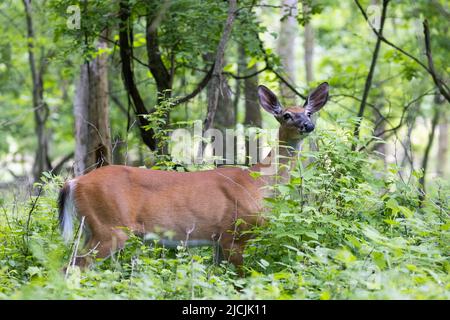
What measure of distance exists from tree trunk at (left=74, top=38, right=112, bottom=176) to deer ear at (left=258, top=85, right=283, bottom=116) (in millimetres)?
2172

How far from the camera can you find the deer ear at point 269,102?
792cm

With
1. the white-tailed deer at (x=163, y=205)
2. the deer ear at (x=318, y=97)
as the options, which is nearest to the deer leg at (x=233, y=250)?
the white-tailed deer at (x=163, y=205)

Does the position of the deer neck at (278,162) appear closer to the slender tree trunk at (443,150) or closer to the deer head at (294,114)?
the deer head at (294,114)

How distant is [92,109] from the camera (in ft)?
35.0

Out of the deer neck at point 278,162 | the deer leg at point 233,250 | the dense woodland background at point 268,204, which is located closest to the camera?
the dense woodland background at point 268,204

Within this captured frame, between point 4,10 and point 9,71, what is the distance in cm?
129

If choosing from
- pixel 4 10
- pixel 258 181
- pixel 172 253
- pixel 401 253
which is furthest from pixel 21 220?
pixel 4 10

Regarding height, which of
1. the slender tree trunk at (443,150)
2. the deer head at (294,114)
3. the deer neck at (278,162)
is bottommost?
the slender tree trunk at (443,150)

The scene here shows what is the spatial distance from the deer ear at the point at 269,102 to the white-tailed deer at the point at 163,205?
61 centimetres

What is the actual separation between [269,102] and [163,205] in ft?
5.74

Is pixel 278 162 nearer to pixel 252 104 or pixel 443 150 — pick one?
pixel 252 104

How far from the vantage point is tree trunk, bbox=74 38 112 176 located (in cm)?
1035

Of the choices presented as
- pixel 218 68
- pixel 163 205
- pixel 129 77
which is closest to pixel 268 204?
pixel 163 205

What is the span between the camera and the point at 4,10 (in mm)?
15984
